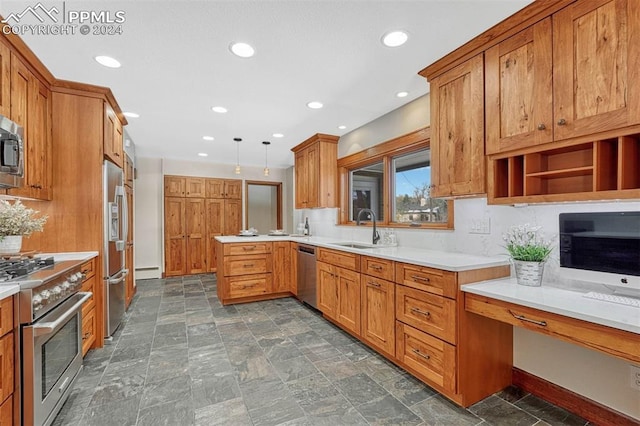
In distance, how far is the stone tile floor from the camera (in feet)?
5.72

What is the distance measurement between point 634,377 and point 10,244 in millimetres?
3930

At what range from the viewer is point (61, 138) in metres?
2.60

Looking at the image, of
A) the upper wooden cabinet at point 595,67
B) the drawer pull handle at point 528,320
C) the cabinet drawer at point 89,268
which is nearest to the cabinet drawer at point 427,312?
the drawer pull handle at point 528,320

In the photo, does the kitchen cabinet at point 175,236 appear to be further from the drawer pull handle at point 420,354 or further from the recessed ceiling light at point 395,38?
the recessed ceiling light at point 395,38

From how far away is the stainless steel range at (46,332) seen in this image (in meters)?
1.46

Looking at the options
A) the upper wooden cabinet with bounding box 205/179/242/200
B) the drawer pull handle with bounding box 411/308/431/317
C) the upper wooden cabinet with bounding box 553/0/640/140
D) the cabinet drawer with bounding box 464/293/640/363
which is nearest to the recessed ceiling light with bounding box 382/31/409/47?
the upper wooden cabinet with bounding box 553/0/640/140

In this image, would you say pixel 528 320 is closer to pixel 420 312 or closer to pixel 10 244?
pixel 420 312

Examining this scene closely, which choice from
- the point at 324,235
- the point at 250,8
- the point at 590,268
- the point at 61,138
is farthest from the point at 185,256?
the point at 590,268

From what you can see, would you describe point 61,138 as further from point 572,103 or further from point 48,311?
point 572,103

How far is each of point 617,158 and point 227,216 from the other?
613cm

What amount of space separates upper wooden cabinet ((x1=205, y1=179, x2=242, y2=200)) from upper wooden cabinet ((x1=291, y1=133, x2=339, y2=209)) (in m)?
2.54

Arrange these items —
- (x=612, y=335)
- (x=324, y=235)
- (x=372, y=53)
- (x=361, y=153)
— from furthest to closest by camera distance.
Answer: (x=324, y=235), (x=361, y=153), (x=372, y=53), (x=612, y=335)

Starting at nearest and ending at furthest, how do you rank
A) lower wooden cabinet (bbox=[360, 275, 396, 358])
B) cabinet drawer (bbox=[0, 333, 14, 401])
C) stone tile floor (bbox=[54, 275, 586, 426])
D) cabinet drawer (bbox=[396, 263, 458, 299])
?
cabinet drawer (bbox=[0, 333, 14, 401]) < stone tile floor (bbox=[54, 275, 586, 426]) < cabinet drawer (bbox=[396, 263, 458, 299]) < lower wooden cabinet (bbox=[360, 275, 396, 358])

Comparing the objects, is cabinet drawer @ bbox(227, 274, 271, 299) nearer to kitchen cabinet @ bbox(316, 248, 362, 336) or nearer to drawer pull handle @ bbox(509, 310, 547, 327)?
kitchen cabinet @ bbox(316, 248, 362, 336)
